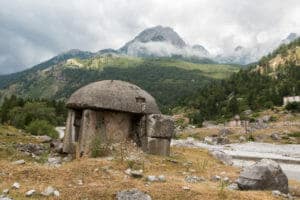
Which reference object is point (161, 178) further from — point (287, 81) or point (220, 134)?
point (287, 81)

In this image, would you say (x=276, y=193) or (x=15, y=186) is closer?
(x=15, y=186)

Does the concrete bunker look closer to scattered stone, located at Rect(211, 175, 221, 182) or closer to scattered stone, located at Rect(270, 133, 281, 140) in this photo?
scattered stone, located at Rect(211, 175, 221, 182)

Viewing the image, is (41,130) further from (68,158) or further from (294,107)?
(294,107)

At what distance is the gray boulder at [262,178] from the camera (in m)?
19.0

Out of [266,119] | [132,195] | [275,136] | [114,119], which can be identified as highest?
[266,119]

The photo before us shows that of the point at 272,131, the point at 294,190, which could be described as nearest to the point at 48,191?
the point at 294,190

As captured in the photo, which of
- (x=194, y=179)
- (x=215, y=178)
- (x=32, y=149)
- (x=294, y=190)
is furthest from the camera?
(x=32, y=149)

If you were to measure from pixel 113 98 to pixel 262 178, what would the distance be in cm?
1056

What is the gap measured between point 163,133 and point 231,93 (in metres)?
147

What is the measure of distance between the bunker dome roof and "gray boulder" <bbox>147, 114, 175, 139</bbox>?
71cm

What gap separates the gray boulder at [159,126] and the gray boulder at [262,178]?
8.66 meters

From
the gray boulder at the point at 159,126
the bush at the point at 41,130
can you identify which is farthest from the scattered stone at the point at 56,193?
the bush at the point at 41,130

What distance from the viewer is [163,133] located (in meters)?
27.6

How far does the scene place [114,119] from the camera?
27.1 meters
